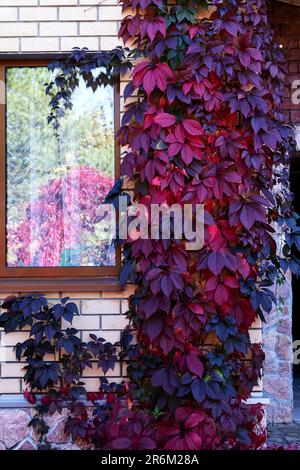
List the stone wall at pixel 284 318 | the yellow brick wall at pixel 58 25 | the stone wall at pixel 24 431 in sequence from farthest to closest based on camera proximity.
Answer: the stone wall at pixel 284 318
the yellow brick wall at pixel 58 25
the stone wall at pixel 24 431

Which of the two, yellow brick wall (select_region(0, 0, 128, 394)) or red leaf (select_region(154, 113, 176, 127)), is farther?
yellow brick wall (select_region(0, 0, 128, 394))

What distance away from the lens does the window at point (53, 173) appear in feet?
11.0

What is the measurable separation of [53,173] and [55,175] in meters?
0.02

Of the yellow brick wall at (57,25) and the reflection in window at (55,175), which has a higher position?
the yellow brick wall at (57,25)

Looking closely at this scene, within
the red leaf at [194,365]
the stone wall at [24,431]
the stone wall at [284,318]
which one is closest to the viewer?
the red leaf at [194,365]

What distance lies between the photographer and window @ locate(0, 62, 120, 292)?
11.0 ft

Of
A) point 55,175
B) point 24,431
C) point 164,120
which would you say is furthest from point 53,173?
point 24,431

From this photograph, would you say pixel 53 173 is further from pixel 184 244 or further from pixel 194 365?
pixel 194 365

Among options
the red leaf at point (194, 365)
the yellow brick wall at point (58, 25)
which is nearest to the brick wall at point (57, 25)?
the yellow brick wall at point (58, 25)

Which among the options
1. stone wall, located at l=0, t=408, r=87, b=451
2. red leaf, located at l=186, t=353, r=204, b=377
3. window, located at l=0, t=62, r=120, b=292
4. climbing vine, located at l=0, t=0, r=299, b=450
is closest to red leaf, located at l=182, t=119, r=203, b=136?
climbing vine, located at l=0, t=0, r=299, b=450

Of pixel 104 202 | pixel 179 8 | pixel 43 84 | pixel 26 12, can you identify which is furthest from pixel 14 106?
pixel 179 8

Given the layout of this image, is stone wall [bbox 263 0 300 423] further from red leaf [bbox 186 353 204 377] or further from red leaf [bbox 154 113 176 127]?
red leaf [bbox 154 113 176 127]

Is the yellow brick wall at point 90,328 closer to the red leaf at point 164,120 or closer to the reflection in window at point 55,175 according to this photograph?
the reflection in window at point 55,175

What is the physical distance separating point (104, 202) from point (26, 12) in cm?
124
